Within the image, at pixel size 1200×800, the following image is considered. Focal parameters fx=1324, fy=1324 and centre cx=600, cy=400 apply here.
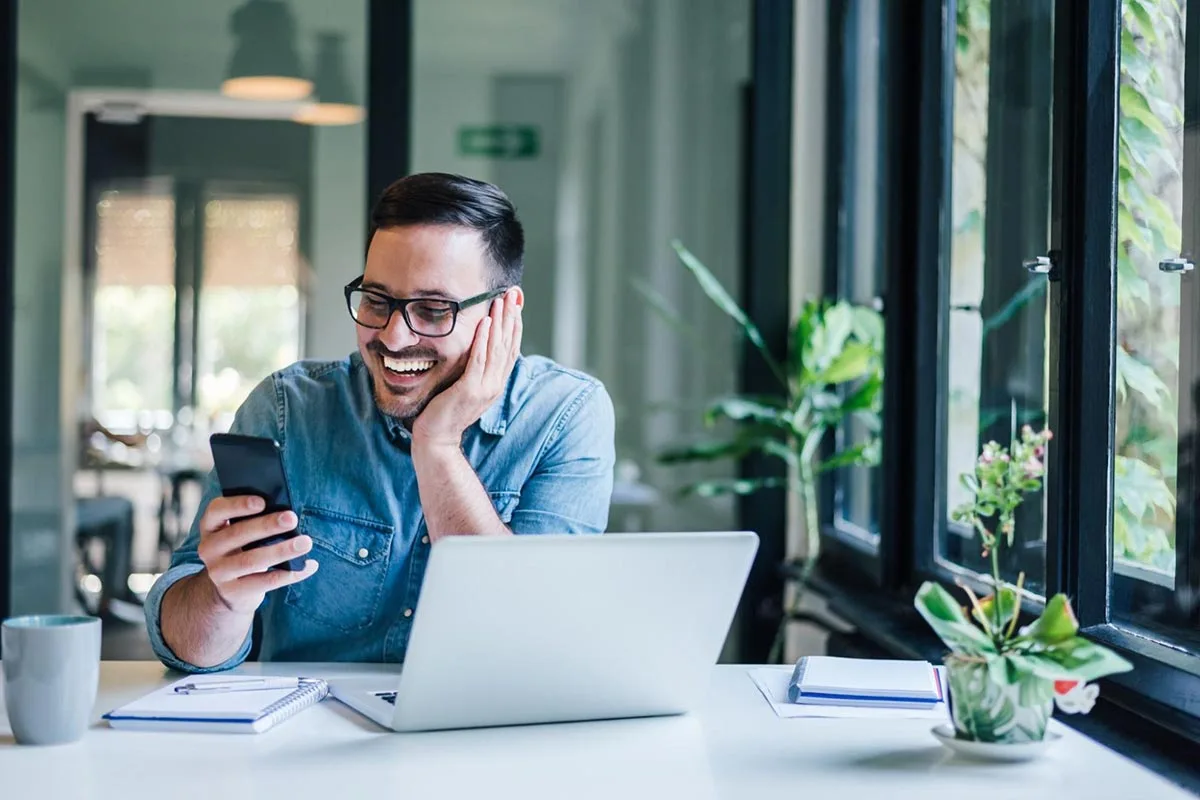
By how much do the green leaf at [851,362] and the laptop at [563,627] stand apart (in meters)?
1.87

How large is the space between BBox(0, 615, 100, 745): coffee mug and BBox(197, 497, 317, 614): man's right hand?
217 millimetres

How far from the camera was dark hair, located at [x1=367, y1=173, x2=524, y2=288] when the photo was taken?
1.99 m

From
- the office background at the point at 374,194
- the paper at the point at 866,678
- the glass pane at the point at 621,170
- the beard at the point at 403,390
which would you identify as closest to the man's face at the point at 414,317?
the beard at the point at 403,390

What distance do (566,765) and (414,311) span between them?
34.1 inches

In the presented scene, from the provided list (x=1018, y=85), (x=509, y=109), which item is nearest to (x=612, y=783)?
(x=1018, y=85)

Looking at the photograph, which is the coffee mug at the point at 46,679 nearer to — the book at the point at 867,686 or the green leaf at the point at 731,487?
the book at the point at 867,686

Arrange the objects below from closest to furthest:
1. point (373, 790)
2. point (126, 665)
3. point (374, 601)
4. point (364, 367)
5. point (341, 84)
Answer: point (373, 790)
point (126, 665)
point (374, 601)
point (364, 367)
point (341, 84)

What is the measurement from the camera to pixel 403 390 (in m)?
1.93

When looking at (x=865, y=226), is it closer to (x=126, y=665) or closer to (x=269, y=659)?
(x=269, y=659)

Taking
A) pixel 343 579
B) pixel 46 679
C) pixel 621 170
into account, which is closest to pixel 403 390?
pixel 343 579

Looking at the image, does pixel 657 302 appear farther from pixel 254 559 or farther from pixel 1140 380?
pixel 254 559

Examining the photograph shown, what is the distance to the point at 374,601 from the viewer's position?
1907 millimetres

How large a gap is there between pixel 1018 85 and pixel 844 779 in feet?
5.14

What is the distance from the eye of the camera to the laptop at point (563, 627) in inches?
49.8
